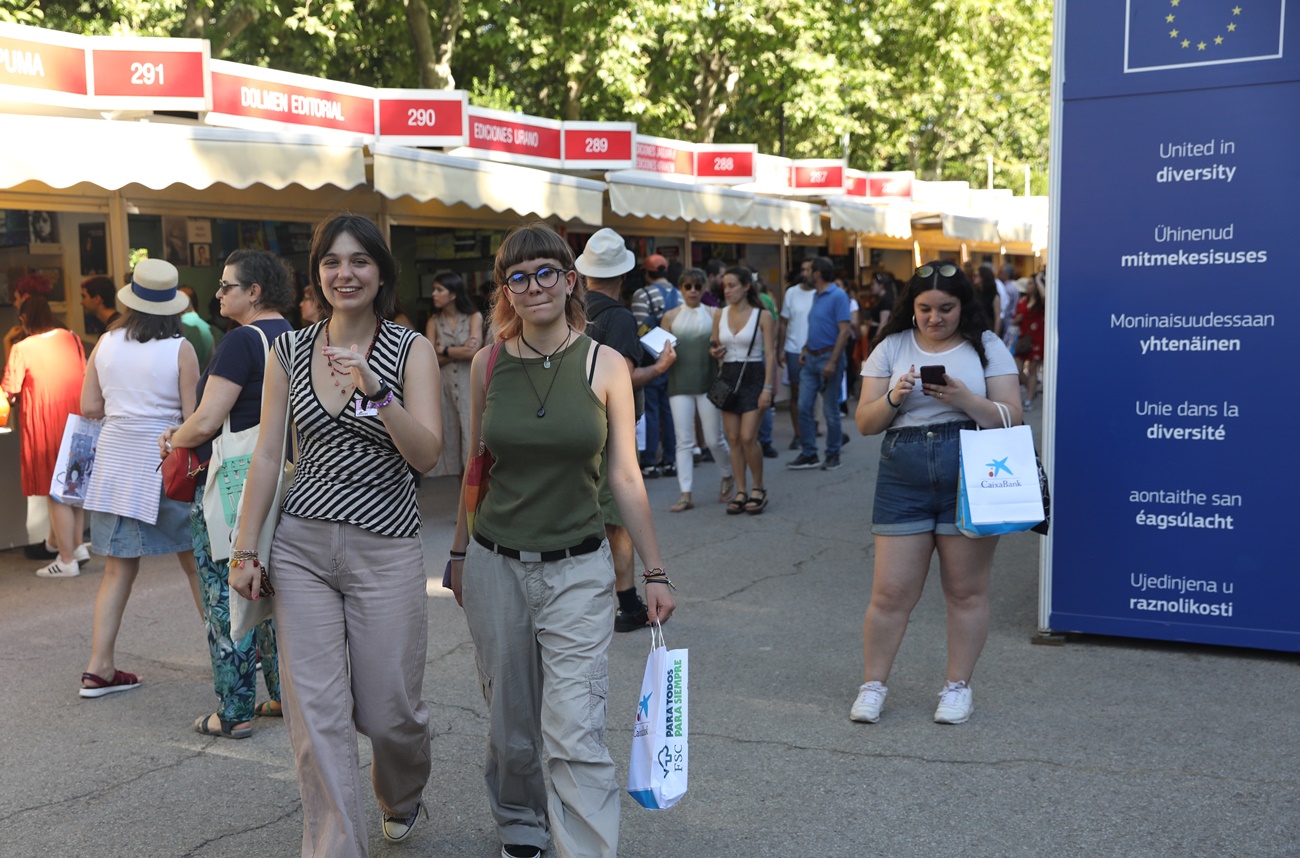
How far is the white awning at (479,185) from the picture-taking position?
28.0 feet

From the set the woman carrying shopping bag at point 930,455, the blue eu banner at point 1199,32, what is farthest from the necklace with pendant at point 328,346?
the blue eu banner at point 1199,32

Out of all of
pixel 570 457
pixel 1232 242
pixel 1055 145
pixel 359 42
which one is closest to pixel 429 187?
pixel 1055 145

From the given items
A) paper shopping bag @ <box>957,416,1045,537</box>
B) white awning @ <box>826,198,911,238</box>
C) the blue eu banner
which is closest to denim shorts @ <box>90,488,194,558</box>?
paper shopping bag @ <box>957,416,1045,537</box>

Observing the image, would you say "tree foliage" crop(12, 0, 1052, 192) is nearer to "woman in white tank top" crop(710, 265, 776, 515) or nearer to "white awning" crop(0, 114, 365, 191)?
"white awning" crop(0, 114, 365, 191)

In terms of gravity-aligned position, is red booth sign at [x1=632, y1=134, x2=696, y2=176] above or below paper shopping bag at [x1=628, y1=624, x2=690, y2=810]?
above

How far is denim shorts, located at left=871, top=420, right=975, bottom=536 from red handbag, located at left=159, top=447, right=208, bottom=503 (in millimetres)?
2514

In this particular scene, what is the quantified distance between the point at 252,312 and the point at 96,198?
473 centimetres

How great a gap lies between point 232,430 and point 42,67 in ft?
18.2

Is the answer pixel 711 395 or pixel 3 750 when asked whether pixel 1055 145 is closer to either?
pixel 711 395

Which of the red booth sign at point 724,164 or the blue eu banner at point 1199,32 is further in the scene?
the red booth sign at point 724,164

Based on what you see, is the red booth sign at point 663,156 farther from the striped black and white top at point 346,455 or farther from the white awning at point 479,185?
the striped black and white top at point 346,455

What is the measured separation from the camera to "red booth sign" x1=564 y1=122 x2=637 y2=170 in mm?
12922

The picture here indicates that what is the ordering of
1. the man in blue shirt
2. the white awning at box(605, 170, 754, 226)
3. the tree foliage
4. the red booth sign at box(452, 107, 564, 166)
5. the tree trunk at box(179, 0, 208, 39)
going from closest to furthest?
1. the man in blue shirt
2. the white awning at box(605, 170, 754, 226)
3. the red booth sign at box(452, 107, 564, 166)
4. the tree trunk at box(179, 0, 208, 39)
5. the tree foliage

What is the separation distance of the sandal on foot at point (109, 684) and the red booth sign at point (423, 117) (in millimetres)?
6612
